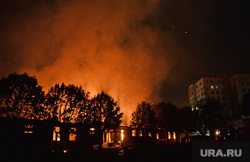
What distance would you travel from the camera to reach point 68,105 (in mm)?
23656

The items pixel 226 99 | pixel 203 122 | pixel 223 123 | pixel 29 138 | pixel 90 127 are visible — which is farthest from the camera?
pixel 226 99

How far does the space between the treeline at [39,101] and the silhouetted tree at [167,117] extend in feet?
87.1

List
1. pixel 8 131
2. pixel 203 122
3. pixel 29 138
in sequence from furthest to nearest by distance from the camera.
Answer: pixel 203 122 → pixel 29 138 → pixel 8 131

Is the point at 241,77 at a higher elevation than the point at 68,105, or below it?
higher

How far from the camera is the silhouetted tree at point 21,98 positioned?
22031 mm

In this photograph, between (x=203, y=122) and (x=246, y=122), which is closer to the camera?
(x=246, y=122)

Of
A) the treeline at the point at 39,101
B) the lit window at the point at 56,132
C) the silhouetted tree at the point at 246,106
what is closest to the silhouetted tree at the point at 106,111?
the treeline at the point at 39,101

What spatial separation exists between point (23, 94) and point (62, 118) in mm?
5615

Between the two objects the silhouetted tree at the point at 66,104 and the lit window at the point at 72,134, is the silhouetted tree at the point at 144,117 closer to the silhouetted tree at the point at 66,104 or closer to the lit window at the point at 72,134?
the lit window at the point at 72,134

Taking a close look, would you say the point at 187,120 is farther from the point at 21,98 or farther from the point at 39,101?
the point at 21,98

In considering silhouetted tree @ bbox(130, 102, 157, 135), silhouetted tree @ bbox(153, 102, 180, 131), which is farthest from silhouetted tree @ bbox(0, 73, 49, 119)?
silhouetted tree @ bbox(153, 102, 180, 131)

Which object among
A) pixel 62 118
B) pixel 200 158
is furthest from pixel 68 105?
pixel 200 158

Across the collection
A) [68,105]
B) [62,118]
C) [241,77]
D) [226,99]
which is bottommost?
[62,118]

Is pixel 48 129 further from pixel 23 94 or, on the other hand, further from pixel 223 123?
pixel 223 123
